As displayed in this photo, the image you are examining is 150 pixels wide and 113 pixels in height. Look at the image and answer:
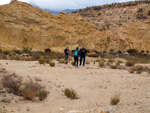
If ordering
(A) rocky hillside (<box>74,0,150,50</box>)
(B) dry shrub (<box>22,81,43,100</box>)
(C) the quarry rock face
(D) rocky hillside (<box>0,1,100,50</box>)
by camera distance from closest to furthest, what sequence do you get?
(B) dry shrub (<box>22,81,43,100</box>) < (D) rocky hillside (<box>0,1,100,50</box>) < (C) the quarry rock face < (A) rocky hillside (<box>74,0,150,50</box>)

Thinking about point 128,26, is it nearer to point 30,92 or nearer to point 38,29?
point 38,29

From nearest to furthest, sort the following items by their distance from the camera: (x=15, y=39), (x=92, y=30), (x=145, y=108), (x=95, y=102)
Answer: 1. (x=145, y=108)
2. (x=95, y=102)
3. (x=15, y=39)
4. (x=92, y=30)

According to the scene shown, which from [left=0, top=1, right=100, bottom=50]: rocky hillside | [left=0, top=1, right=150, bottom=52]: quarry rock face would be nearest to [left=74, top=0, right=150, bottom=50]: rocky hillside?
[left=0, top=1, right=150, bottom=52]: quarry rock face

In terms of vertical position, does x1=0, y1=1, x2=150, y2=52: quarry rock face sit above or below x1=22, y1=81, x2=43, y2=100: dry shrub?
above

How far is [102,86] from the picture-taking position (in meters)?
9.16

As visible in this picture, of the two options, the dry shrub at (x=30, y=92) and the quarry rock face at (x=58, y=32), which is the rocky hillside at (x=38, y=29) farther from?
the dry shrub at (x=30, y=92)

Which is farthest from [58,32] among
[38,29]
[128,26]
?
[128,26]

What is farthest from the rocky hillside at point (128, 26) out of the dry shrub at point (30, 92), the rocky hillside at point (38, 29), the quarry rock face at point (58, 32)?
the dry shrub at point (30, 92)

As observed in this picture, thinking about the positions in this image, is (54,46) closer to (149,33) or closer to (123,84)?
(149,33)

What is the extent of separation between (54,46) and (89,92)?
77.5 feet

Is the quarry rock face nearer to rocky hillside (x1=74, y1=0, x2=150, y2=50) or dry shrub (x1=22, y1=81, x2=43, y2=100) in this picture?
rocky hillside (x1=74, y1=0, x2=150, y2=50)

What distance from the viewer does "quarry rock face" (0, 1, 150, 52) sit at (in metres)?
29.9

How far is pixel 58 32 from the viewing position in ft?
104

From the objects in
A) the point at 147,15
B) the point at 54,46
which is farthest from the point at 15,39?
the point at 147,15
